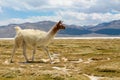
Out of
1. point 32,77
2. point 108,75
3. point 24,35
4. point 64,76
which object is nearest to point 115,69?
point 108,75

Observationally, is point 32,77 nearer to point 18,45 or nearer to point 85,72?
point 85,72

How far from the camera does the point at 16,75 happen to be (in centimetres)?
2780

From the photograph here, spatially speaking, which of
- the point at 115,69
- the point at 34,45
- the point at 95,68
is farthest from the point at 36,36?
the point at 115,69

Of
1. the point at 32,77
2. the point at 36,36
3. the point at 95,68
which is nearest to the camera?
the point at 32,77

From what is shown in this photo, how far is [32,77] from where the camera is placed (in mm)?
26875

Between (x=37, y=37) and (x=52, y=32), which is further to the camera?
(x=37, y=37)

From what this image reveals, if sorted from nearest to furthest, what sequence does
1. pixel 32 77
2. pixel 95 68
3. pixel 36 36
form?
1. pixel 32 77
2. pixel 95 68
3. pixel 36 36

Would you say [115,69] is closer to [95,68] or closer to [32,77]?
[95,68]

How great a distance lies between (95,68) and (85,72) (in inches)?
94.8

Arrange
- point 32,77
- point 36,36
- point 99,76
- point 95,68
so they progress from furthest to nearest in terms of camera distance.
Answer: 1. point 36,36
2. point 95,68
3. point 99,76
4. point 32,77

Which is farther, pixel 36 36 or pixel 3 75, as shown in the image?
pixel 36 36

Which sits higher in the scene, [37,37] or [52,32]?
[52,32]

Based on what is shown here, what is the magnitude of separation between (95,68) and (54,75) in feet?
29.6

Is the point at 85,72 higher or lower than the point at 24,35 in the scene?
lower
